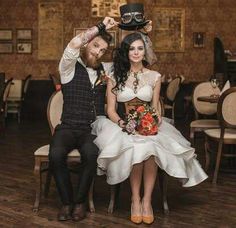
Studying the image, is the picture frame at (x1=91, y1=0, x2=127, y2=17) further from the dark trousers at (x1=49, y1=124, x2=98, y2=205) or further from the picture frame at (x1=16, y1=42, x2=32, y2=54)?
the dark trousers at (x1=49, y1=124, x2=98, y2=205)

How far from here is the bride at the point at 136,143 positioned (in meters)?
3.68

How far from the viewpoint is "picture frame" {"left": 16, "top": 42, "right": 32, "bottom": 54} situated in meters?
11.7

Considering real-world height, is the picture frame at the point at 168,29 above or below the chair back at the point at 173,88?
above

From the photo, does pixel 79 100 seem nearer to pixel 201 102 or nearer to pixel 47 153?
pixel 47 153

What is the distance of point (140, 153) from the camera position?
11.9 feet

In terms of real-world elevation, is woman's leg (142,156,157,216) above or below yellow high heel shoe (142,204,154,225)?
above

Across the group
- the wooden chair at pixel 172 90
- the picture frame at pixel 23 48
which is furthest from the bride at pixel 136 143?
the picture frame at pixel 23 48

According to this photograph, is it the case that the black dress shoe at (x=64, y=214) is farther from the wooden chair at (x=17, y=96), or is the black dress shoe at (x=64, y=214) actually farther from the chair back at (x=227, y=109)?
the wooden chair at (x=17, y=96)

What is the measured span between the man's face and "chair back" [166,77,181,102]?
6.08m

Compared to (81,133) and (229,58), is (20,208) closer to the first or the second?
(81,133)

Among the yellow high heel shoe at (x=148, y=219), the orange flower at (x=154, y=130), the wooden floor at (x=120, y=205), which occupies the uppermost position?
the orange flower at (x=154, y=130)

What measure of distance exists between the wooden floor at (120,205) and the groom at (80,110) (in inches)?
8.0

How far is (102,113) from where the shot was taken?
4.16m

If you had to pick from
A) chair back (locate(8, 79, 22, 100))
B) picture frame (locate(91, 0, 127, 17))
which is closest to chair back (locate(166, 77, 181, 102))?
picture frame (locate(91, 0, 127, 17))
